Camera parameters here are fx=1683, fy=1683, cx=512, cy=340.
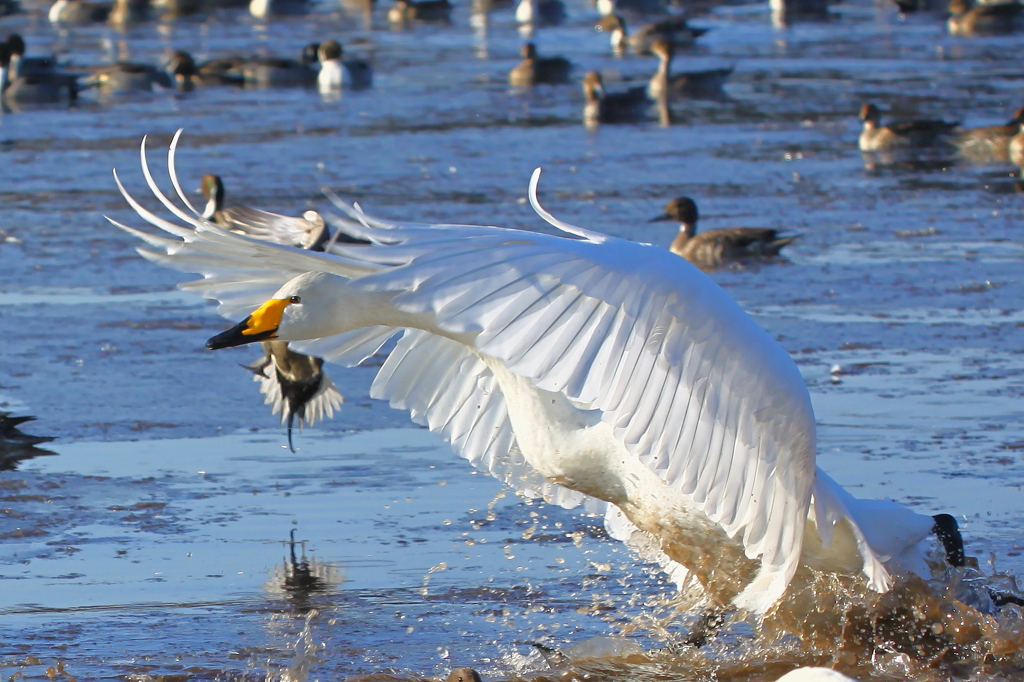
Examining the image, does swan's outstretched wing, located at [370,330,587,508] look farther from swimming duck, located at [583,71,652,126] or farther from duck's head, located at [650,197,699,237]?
swimming duck, located at [583,71,652,126]

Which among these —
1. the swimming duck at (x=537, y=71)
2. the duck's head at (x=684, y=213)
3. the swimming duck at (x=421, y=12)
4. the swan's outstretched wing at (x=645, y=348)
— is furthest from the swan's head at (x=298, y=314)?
the swimming duck at (x=421, y=12)

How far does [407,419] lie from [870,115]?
1024 cm

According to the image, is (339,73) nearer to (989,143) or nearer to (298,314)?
(989,143)

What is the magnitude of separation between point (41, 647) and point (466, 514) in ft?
6.35

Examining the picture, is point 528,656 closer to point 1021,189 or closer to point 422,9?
point 1021,189

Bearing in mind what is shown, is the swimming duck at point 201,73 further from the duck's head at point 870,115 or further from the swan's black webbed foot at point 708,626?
the swan's black webbed foot at point 708,626

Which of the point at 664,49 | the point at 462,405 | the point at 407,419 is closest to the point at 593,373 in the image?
the point at 462,405

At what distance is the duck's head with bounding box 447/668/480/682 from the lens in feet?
16.4

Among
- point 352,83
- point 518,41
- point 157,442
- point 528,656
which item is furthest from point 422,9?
point 528,656

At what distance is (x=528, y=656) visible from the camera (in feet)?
18.0

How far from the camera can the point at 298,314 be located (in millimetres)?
4781

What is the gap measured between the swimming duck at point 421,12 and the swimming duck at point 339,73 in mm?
10460

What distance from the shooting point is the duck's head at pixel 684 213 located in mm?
12758

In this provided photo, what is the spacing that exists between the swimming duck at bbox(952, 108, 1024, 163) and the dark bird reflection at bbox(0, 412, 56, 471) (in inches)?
445
